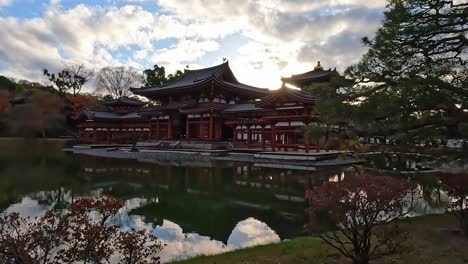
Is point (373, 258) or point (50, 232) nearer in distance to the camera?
point (50, 232)

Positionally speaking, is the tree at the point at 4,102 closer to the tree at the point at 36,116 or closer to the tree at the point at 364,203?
the tree at the point at 36,116

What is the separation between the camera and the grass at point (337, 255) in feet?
17.2

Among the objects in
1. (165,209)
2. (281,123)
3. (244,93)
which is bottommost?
(165,209)

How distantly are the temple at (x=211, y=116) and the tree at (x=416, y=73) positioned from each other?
A: 50.1 feet

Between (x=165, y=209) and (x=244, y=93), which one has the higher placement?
(x=244, y=93)

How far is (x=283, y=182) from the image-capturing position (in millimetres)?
15492

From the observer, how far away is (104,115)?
134 ft

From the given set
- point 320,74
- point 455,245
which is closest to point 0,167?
point 455,245

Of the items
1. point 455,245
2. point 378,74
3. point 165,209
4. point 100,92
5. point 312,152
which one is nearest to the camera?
point 455,245

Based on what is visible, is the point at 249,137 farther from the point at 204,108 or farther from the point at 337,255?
the point at 337,255

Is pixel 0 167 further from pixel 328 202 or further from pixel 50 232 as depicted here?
pixel 328 202

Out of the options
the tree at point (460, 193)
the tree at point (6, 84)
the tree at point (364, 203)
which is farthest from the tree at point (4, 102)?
the tree at point (460, 193)

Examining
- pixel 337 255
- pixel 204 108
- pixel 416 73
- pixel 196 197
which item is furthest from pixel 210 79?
pixel 337 255

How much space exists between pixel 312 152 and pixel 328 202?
1885cm
